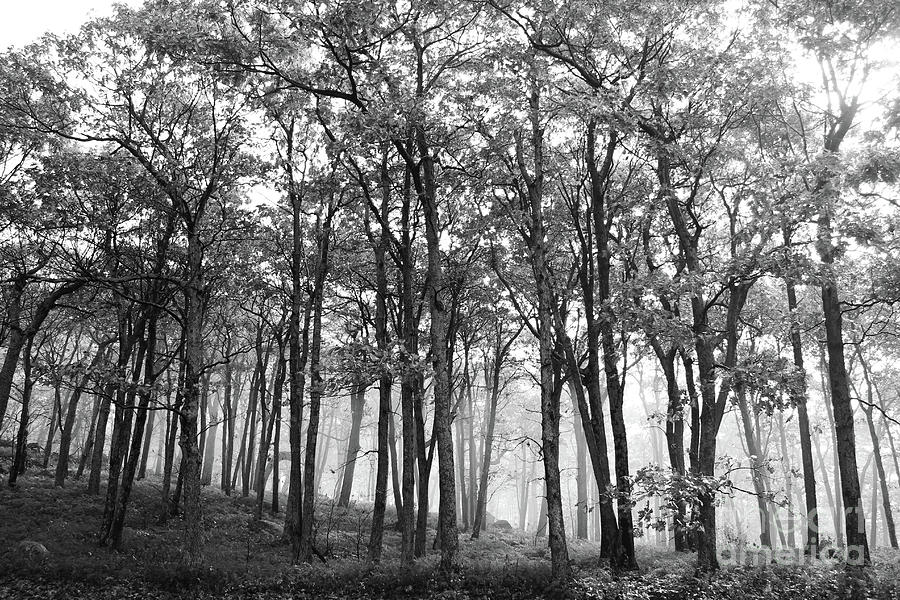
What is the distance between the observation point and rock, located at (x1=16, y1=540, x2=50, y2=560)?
1352 cm

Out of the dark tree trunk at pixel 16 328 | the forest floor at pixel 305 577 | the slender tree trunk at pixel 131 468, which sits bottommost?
the forest floor at pixel 305 577

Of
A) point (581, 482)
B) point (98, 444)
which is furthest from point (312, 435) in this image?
point (581, 482)

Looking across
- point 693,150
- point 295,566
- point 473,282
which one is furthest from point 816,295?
point 295,566

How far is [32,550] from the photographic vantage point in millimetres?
13891

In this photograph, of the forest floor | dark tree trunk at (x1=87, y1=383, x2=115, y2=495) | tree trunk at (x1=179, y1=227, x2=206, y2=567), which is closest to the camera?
the forest floor

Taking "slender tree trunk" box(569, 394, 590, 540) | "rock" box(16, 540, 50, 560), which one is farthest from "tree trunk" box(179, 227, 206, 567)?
"slender tree trunk" box(569, 394, 590, 540)

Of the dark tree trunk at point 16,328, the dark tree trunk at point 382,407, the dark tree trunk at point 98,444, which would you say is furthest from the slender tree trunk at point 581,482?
the dark tree trunk at point 16,328

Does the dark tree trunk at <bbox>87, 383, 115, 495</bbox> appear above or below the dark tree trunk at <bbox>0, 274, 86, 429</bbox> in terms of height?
below

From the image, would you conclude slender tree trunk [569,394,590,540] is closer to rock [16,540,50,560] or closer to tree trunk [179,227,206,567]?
tree trunk [179,227,206,567]

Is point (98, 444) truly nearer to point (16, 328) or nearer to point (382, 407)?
point (16, 328)

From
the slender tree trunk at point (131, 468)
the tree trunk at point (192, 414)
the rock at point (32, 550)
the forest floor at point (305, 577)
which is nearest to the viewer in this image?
the forest floor at point (305, 577)

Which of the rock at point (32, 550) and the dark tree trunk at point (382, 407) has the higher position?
the dark tree trunk at point (382, 407)

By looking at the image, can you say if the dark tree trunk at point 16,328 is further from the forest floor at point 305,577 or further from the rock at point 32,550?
the rock at point 32,550

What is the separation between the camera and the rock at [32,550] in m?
13.5
